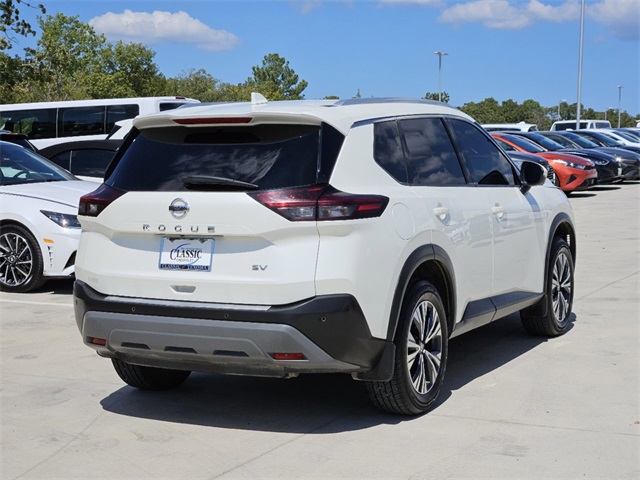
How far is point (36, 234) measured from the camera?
9.88 m

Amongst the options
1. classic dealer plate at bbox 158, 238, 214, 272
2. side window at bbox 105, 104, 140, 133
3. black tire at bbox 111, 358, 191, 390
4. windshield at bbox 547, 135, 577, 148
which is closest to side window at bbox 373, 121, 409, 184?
classic dealer plate at bbox 158, 238, 214, 272

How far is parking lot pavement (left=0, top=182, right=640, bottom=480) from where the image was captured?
475 cm


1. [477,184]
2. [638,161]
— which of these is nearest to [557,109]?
[638,161]

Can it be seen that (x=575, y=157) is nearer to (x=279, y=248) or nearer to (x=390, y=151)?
(x=390, y=151)

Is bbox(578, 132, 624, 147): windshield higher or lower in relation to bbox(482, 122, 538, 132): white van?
lower

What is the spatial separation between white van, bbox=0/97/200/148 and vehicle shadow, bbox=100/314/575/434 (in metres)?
18.6

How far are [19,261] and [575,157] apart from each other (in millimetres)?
17041

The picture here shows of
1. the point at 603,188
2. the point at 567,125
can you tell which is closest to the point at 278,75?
the point at 567,125

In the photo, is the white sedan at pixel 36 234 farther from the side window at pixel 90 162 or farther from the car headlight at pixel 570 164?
the car headlight at pixel 570 164

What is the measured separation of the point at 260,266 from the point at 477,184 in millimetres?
2071

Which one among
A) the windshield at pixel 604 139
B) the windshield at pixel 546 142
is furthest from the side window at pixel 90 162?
the windshield at pixel 604 139

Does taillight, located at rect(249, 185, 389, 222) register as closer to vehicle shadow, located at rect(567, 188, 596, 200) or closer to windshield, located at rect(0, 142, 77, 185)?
windshield, located at rect(0, 142, 77, 185)

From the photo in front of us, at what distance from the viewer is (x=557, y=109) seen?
141 meters

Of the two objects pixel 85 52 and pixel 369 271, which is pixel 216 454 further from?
pixel 85 52
